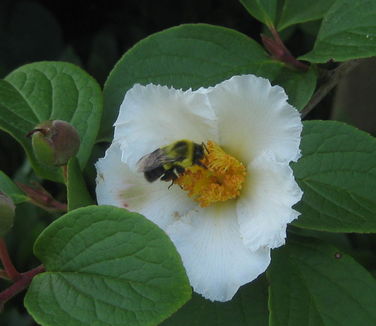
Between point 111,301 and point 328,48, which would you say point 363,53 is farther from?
point 111,301

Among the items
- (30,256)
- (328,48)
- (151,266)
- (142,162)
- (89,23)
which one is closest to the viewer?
(151,266)

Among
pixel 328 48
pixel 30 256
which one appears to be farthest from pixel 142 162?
pixel 30 256

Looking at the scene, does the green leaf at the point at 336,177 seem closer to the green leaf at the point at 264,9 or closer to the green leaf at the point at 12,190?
the green leaf at the point at 264,9

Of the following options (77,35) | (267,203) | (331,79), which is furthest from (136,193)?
(77,35)

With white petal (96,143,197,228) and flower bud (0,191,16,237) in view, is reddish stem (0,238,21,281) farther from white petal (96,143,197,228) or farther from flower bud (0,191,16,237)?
white petal (96,143,197,228)

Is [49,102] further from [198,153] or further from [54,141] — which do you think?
[198,153]

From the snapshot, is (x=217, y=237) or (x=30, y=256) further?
(x=30, y=256)
